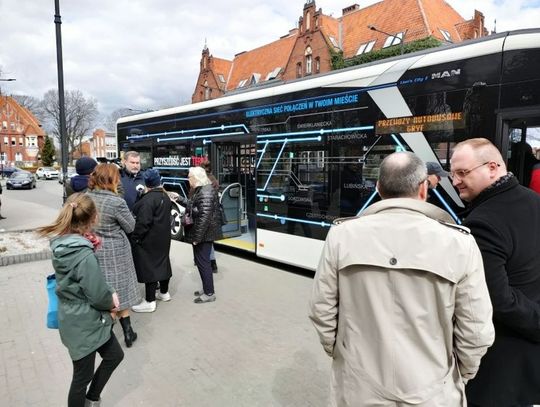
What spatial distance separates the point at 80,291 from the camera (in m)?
2.43

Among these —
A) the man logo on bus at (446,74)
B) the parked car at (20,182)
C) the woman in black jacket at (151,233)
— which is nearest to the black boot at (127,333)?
the woman in black jacket at (151,233)

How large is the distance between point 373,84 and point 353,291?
4.18 metres

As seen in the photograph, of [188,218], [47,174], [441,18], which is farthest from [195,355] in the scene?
[47,174]

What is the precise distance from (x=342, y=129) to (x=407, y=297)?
4.27 metres

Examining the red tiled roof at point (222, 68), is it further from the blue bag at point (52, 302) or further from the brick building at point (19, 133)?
the blue bag at point (52, 302)

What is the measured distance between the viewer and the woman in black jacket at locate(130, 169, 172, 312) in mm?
4461

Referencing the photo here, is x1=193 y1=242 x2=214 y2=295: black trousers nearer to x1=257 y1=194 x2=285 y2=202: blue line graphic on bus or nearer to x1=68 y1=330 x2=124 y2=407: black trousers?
x1=257 y1=194 x2=285 y2=202: blue line graphic on bus

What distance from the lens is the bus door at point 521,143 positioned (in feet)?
13.1

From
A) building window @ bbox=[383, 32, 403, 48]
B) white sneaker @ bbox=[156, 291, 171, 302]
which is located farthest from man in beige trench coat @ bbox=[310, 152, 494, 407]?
building window @ bbox=[383, 32, 403, 48]

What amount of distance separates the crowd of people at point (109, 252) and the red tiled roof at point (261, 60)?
41550 mm

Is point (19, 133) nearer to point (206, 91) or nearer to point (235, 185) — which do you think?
point (206, 91)

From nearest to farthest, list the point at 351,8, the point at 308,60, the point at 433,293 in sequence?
the point at 433,293, the point at 308,60, the point at 351,8

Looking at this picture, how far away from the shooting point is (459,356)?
1597mm

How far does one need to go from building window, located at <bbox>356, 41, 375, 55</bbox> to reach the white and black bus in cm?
2948
